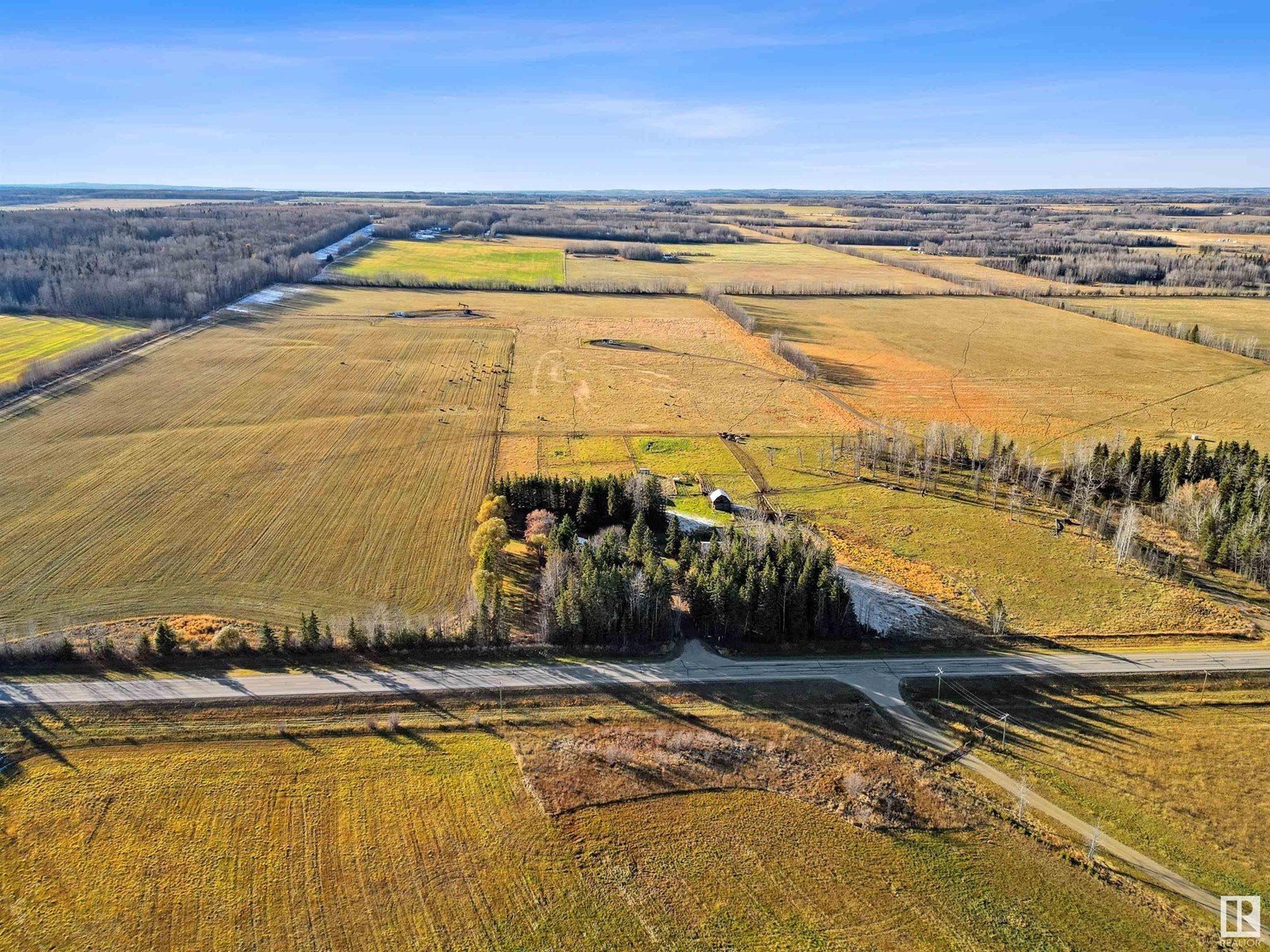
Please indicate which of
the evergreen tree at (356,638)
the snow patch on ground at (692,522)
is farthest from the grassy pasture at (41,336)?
the snow patch on ground at (692,522)

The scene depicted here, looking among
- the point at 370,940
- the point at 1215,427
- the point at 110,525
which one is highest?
the point at 1215,427

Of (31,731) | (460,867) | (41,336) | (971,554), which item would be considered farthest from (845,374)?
(41,336)

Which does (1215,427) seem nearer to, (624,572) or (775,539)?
(775,539)

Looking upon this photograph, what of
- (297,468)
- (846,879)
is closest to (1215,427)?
(846,879)
